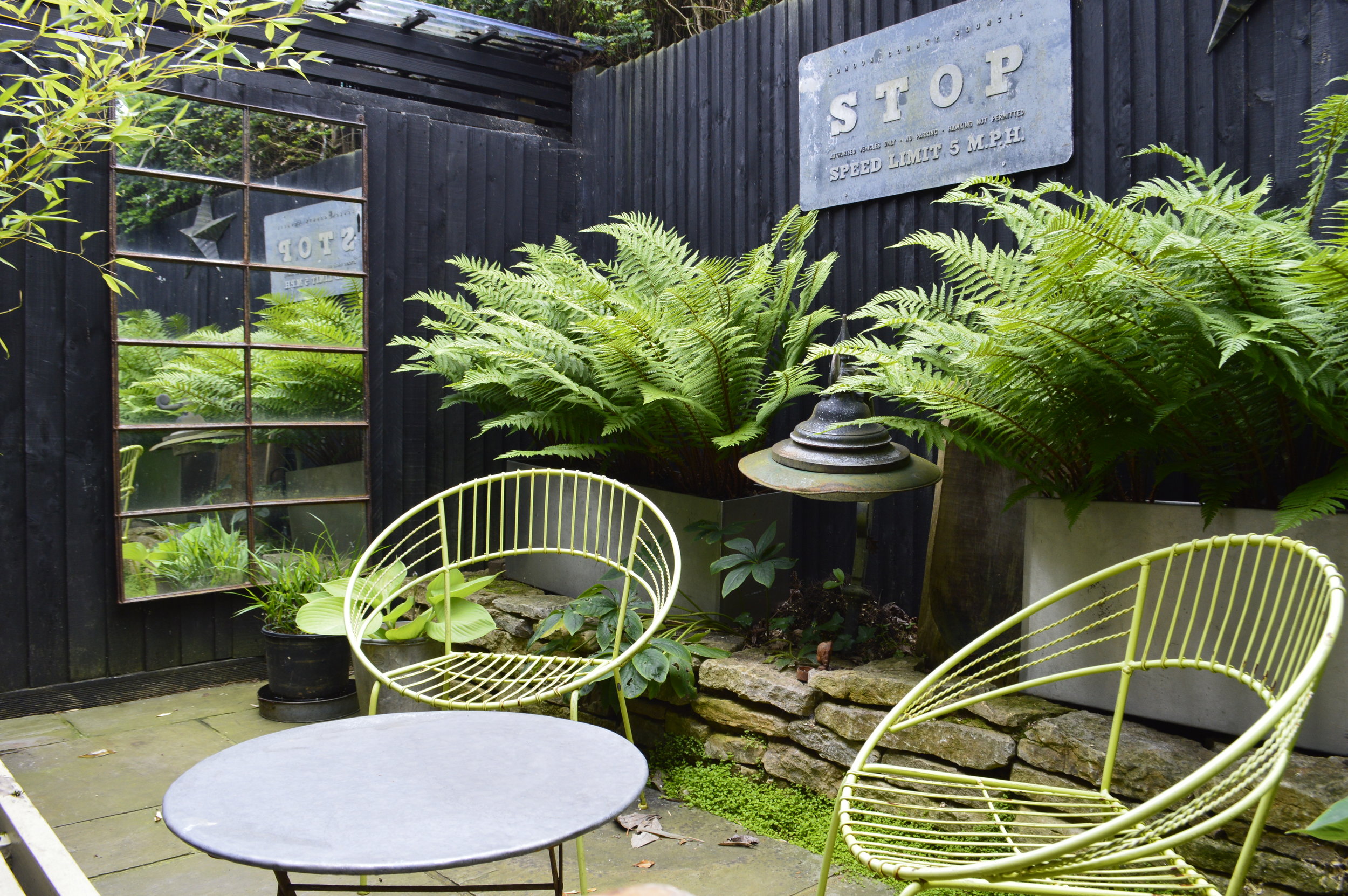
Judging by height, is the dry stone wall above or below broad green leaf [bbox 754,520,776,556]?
below

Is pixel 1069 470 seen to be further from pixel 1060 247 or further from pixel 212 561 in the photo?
pixel 212 561

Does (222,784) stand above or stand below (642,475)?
below

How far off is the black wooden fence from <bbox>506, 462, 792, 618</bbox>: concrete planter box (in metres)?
0.25

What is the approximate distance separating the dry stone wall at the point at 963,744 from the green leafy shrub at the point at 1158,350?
1.65 ft

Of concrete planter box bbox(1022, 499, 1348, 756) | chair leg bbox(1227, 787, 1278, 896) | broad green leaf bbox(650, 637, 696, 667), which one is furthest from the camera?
broad green leaf bbox(650, 637, 696, 667)

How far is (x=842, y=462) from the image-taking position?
2.53 meters

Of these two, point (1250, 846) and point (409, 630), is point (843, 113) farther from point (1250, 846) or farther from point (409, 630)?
point (1250, 846)

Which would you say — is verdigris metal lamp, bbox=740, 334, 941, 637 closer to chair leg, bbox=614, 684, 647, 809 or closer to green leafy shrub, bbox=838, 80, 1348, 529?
green leafy shrub, bbox=838, 80, 1348, 529

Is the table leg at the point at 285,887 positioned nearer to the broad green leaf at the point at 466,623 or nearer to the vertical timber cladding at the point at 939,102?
the broad green leaf at the point at 466,623

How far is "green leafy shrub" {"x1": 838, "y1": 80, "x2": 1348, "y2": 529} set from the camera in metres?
1.71

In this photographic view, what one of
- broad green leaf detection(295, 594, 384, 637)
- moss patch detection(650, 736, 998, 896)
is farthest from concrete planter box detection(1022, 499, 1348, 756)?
broad green leaf detection(295, 594, 384, 637)

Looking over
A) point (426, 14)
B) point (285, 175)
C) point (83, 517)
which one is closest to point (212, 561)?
point (83, 517)

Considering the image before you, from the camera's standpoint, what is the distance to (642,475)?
3.59 m

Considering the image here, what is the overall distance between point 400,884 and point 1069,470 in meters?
1.88
